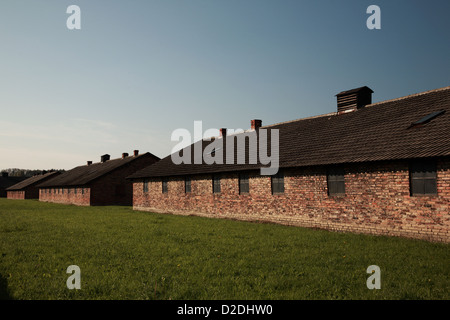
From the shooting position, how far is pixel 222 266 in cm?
750

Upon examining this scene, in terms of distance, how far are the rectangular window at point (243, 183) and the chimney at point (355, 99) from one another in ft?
24.6

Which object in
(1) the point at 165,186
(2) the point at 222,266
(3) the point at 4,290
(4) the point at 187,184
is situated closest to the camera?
(3) the point at 4,290

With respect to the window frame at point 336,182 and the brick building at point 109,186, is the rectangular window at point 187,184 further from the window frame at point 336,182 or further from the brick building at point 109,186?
the brick building at point 109,186

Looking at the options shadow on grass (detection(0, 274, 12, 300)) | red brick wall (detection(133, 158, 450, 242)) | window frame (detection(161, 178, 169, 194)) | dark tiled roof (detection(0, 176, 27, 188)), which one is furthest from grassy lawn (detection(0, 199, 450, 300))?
dark tiled roof (detection(0, 176, 27, 188))

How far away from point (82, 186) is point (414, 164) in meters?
37.1

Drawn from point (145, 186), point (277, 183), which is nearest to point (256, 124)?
point (277, 183)

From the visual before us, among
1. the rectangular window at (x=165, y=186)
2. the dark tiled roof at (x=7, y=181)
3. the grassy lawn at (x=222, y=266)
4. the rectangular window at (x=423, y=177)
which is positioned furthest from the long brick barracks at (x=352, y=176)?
the dark tiled roof at (x=7, y=181)

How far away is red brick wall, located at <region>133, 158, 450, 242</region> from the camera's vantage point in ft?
35.4

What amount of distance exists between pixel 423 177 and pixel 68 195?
1734 inches

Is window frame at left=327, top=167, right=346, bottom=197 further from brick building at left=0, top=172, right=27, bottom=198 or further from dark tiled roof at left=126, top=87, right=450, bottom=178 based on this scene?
brick building at left=0, top=172, right=27, bottom=198

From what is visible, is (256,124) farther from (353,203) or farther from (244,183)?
(353,203)

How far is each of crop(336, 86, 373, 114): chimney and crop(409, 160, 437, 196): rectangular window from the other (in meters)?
8.46

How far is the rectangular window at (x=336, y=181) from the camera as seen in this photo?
13.5 meters
